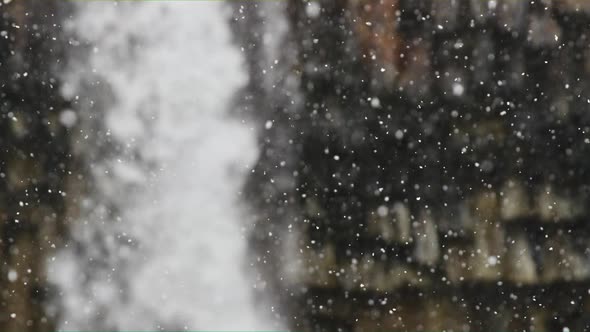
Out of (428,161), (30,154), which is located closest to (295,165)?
(428,161)

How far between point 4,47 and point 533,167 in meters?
0.97

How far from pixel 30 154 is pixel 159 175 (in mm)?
234

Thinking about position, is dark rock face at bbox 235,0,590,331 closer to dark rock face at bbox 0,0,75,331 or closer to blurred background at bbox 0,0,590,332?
blurred background at bbox 0,0,590,332

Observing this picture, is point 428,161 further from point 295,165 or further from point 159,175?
point 159,175

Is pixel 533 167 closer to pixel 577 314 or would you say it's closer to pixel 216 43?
pixel 577 314

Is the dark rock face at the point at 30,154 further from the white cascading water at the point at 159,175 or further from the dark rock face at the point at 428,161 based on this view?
the dark rock face at the point at 428,161

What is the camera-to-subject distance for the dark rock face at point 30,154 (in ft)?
3.53

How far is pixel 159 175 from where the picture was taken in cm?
113

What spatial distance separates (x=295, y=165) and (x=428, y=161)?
0.80 ft

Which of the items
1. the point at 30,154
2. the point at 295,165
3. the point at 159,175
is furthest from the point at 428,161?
the point at 30,154

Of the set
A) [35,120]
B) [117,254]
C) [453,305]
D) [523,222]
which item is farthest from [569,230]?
[35,120]

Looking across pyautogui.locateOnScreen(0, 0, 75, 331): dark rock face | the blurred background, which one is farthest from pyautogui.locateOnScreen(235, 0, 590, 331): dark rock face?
pyautogui.locateOnScreen(0, 0, 75, 331): dark rock face

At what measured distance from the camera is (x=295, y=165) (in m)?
1.10

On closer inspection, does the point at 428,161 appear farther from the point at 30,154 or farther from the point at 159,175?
the point at 30,154
